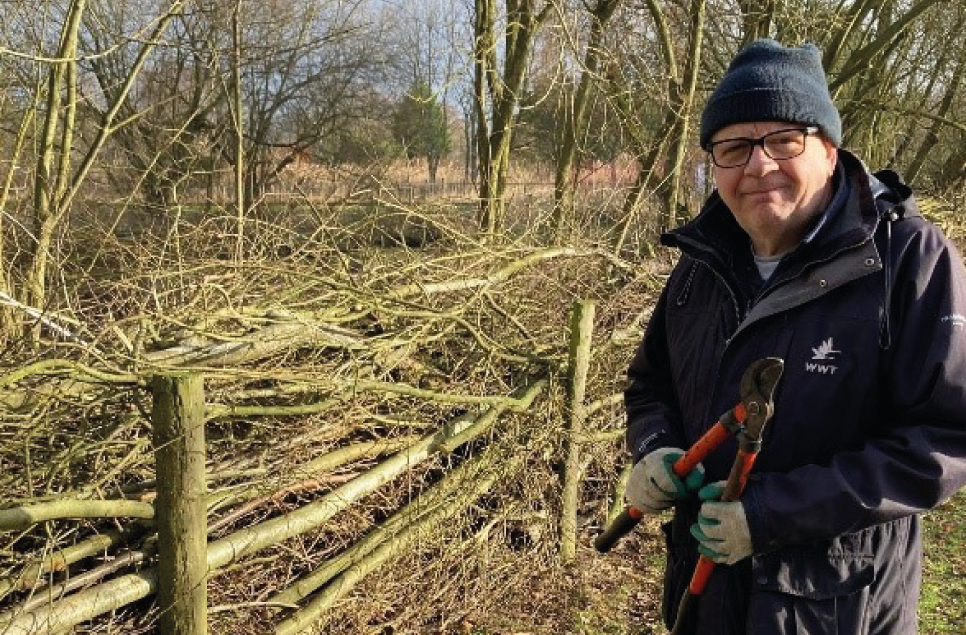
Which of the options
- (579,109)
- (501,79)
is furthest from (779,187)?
(579,109)

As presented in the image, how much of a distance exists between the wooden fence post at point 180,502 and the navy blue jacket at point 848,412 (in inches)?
62.2

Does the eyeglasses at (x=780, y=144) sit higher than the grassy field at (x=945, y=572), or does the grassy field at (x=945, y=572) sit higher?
the eyeglasses at (x=780, y=144)

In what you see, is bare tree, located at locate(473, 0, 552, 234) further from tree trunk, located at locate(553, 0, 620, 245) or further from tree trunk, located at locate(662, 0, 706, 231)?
tree trunk, located at locate(662, 0, 706, 231)

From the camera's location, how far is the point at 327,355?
3807 mm

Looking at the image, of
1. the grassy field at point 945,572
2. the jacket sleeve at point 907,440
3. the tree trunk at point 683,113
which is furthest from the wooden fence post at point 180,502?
the tree trunk at point 683,113

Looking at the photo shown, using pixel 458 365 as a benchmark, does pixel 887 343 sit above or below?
above

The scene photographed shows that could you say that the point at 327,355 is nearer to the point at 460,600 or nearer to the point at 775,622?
the point at 460,600

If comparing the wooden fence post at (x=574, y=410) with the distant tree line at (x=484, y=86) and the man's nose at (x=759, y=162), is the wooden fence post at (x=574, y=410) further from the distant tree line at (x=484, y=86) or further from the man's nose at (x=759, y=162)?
the man's nose at (x=759, y=162)

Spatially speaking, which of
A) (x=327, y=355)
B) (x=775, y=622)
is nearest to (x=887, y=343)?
(x=775, y=622)

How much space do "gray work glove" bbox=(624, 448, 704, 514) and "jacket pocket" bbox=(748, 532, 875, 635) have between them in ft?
0.85

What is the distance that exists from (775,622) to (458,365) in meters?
2.77

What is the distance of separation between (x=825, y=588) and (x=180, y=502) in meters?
1.89

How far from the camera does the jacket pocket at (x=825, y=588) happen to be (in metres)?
1.72

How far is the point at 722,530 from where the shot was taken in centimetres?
169
